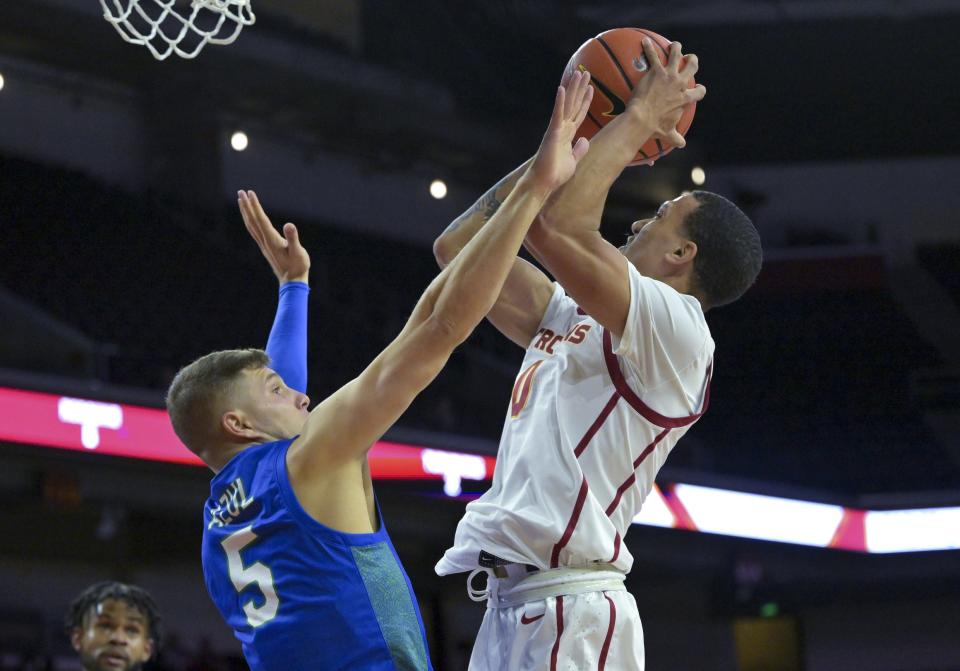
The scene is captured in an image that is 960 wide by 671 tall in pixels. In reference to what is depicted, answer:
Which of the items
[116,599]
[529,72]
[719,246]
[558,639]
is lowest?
[558,639]

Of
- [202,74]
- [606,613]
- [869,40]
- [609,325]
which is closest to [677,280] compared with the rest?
[609,325]

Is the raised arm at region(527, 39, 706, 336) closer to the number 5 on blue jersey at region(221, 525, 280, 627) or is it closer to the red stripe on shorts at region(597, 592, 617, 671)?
the red stripe on shorts at region(597, 592, 617, 671)

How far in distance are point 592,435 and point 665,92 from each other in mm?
815

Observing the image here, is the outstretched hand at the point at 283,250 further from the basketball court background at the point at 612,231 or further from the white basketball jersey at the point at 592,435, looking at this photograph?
the basketball court background at the point at 612,231

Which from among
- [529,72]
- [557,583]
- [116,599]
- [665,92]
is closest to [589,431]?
[557,583]

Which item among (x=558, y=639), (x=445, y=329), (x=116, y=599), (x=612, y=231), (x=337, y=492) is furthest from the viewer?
(x=612, y=231)

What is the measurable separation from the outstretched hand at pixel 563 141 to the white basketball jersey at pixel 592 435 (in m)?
0.35

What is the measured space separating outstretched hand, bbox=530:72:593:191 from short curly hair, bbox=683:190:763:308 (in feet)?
1.68

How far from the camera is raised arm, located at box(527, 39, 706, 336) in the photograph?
286 centimetres

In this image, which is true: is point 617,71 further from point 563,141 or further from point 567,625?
point 567,625

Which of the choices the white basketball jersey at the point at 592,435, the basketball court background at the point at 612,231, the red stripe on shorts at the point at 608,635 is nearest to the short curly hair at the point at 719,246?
the white basketball jersey at the point at 592,435

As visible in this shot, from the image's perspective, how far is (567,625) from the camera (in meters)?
2.89

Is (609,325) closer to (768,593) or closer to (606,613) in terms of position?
(606,613)

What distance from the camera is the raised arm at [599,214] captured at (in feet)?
9.39
